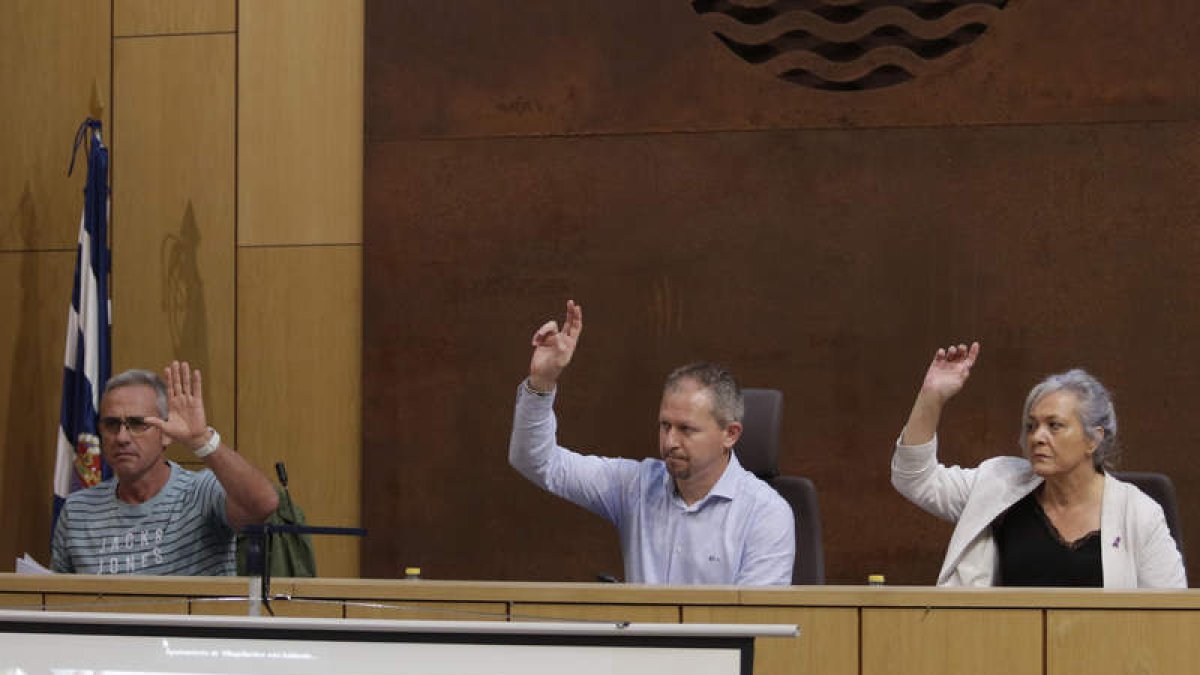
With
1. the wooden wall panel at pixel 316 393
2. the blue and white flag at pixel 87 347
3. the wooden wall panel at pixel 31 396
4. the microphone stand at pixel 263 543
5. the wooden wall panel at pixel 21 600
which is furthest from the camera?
the wooden wall panel at pixel 31 396

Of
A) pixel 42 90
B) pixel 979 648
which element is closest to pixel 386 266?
pixel 42 90

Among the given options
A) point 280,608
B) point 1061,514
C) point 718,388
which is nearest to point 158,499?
point 280,608

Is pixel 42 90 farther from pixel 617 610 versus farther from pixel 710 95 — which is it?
pixel 617 610

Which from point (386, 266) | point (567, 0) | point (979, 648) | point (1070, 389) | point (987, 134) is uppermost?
point (567, 0)

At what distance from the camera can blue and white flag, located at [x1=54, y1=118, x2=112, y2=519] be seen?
4422 millimetres

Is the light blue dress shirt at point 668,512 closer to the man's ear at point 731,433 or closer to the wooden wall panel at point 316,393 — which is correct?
the man's ear at point 731,433

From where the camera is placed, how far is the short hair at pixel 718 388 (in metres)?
3.18

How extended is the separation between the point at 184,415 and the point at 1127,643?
1973mm

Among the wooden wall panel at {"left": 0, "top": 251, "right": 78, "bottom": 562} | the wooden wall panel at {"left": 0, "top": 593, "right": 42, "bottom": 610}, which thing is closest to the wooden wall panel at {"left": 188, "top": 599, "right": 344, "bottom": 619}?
the wooden wall panel at {"left": 0, "top": 593, "right": 42, "bottom": 610}

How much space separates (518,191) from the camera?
4.69 m

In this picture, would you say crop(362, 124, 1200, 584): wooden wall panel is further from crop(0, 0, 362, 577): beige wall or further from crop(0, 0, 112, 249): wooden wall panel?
crop(0, 0, 112, 249): wooden wall panel

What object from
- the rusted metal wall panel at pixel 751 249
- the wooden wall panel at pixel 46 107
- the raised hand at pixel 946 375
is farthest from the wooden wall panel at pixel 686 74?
the raised hand at pixel 946 375

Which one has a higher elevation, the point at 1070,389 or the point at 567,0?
the point at 567,0

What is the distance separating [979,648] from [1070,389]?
89 cm
